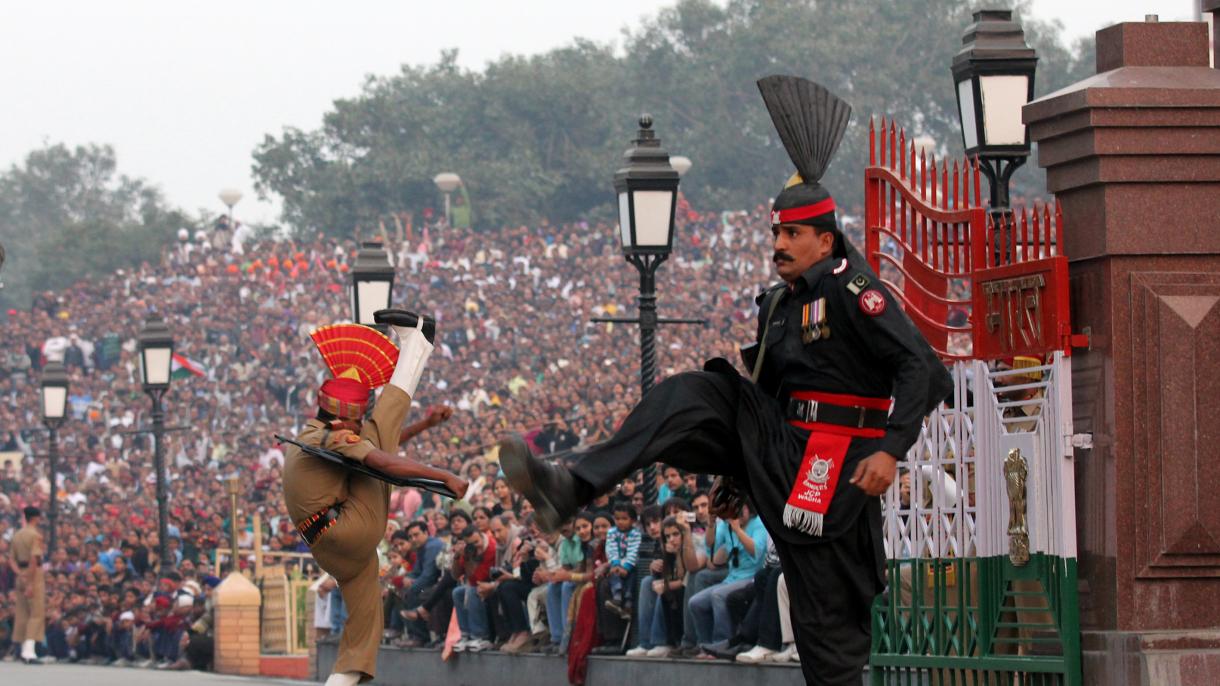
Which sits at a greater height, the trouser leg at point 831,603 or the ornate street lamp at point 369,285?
the ornate street lamp at point 369,285

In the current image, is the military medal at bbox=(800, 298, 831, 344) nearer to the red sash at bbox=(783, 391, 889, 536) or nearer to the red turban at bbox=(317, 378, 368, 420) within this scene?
the red sash at bbox=(783, 391, 889, 536)

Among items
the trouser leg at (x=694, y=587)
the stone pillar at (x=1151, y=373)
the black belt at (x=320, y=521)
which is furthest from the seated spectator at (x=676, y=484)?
the stone pillar at (x=1151, y=373)

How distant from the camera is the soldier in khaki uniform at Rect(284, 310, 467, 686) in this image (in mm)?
12258

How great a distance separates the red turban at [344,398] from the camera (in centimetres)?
1237

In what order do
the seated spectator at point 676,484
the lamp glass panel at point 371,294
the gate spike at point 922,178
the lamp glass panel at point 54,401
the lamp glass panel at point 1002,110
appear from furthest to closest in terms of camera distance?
the lamp glass panel at point 54,401, the lamp glass panel at point 371,294, the seated spectator at point 676,484, the lamp glass panel at point 1002,110, the gate spike at point 922,178

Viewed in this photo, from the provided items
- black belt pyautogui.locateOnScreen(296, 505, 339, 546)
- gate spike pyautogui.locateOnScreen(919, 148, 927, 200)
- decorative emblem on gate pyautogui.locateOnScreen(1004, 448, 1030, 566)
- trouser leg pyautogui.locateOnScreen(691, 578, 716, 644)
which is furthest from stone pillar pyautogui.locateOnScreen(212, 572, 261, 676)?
decorative emblem on gate pyautogui.locateOnScreen(1004, 448, 1030, 566)

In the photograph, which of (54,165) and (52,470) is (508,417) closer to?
(52,470)

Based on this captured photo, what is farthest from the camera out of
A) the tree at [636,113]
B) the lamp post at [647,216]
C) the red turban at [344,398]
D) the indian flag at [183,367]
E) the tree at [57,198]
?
the tree at [57,198]

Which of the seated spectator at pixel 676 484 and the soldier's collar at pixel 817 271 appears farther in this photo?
the seated spectator at pixel 676 484

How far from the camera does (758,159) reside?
330 ft

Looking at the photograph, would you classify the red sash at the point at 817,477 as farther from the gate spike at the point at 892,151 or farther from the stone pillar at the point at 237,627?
the stone pillar at the point at 237,627

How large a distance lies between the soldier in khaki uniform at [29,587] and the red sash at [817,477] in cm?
2180

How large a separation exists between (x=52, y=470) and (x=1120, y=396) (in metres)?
24.5

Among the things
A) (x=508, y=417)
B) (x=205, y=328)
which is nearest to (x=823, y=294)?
(x=508, y=417)
